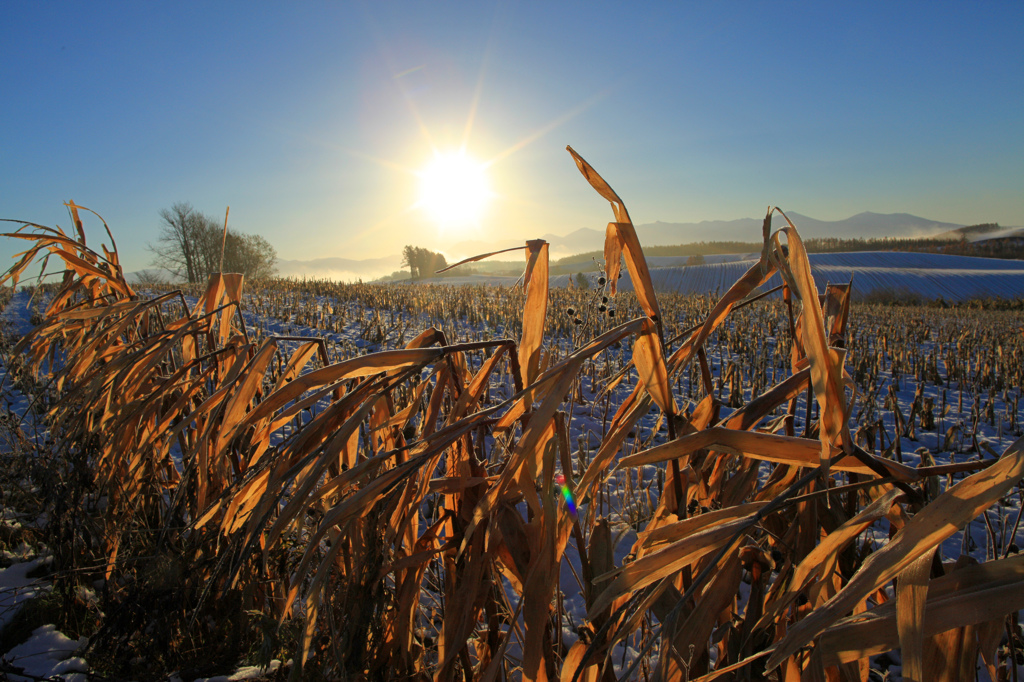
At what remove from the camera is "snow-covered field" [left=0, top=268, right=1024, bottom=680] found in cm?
192

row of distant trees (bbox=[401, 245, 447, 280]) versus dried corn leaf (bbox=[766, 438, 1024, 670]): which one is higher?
row of distant trees (bbox=[401, 245, 447, 280])

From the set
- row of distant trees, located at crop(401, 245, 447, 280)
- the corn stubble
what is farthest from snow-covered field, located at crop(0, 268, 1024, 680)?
row of distant trees, located at crop(401, 245, 447, 280)

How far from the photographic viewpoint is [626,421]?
786 millimetres

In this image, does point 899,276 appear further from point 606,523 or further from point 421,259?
point 421,259

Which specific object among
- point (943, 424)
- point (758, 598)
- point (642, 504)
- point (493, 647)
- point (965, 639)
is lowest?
point (943, 424)

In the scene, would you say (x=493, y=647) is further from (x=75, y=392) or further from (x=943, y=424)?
(x=943, y=424)

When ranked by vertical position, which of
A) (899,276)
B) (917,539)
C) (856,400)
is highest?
(917,539)

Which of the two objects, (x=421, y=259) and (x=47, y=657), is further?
(x=421, y=259)

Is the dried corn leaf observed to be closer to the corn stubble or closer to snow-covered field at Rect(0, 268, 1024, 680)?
the corn stubble

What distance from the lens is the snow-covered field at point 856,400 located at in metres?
1.92

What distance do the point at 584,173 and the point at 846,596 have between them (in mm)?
687

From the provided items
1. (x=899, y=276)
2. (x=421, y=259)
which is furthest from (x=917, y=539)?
(x=421, y=259)

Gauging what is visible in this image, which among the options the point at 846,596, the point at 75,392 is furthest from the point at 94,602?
the point at 846,596

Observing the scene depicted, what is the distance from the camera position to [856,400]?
278 cm
